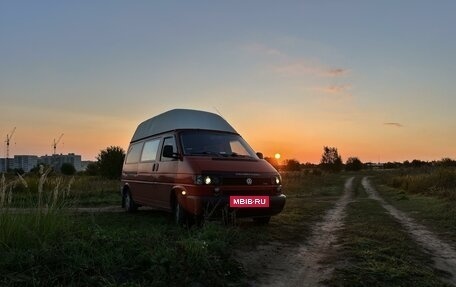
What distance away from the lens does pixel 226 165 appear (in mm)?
9344

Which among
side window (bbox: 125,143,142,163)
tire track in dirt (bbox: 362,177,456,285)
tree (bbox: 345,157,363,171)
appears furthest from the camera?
tree (bbox: 345,157,363,171)

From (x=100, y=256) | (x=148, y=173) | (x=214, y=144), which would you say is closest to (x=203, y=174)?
(x=214, y=144)

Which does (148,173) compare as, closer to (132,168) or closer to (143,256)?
(132,168)

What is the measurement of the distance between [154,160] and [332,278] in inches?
236

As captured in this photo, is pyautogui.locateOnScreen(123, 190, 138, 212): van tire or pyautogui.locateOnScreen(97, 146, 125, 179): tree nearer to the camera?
pyautogui.locateOnScreen(123, 190, 138, 212): van tire

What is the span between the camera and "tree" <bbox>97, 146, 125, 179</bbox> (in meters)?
39.9

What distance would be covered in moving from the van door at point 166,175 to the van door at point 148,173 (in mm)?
Answer: 307

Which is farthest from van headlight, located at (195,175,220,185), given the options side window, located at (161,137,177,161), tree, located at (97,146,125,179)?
tree, located at (97,146,125,179)

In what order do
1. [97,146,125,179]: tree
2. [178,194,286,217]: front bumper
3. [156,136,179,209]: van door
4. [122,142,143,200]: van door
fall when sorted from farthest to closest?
1. [97,146,125,179]: tree
2. [122,142,143,200]: van door
3. [156,136,179,209]: van door
4. [178,194,286,217]: front bumper

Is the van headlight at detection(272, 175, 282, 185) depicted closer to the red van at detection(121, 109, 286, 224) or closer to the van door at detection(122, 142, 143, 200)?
the red van at detection(121, 109, 286, 224)

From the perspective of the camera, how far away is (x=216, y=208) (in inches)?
353

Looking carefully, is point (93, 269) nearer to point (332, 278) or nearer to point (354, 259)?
point (332, 278)

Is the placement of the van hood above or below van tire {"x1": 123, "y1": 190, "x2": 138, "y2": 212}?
above

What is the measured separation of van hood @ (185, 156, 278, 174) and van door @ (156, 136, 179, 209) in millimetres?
574
